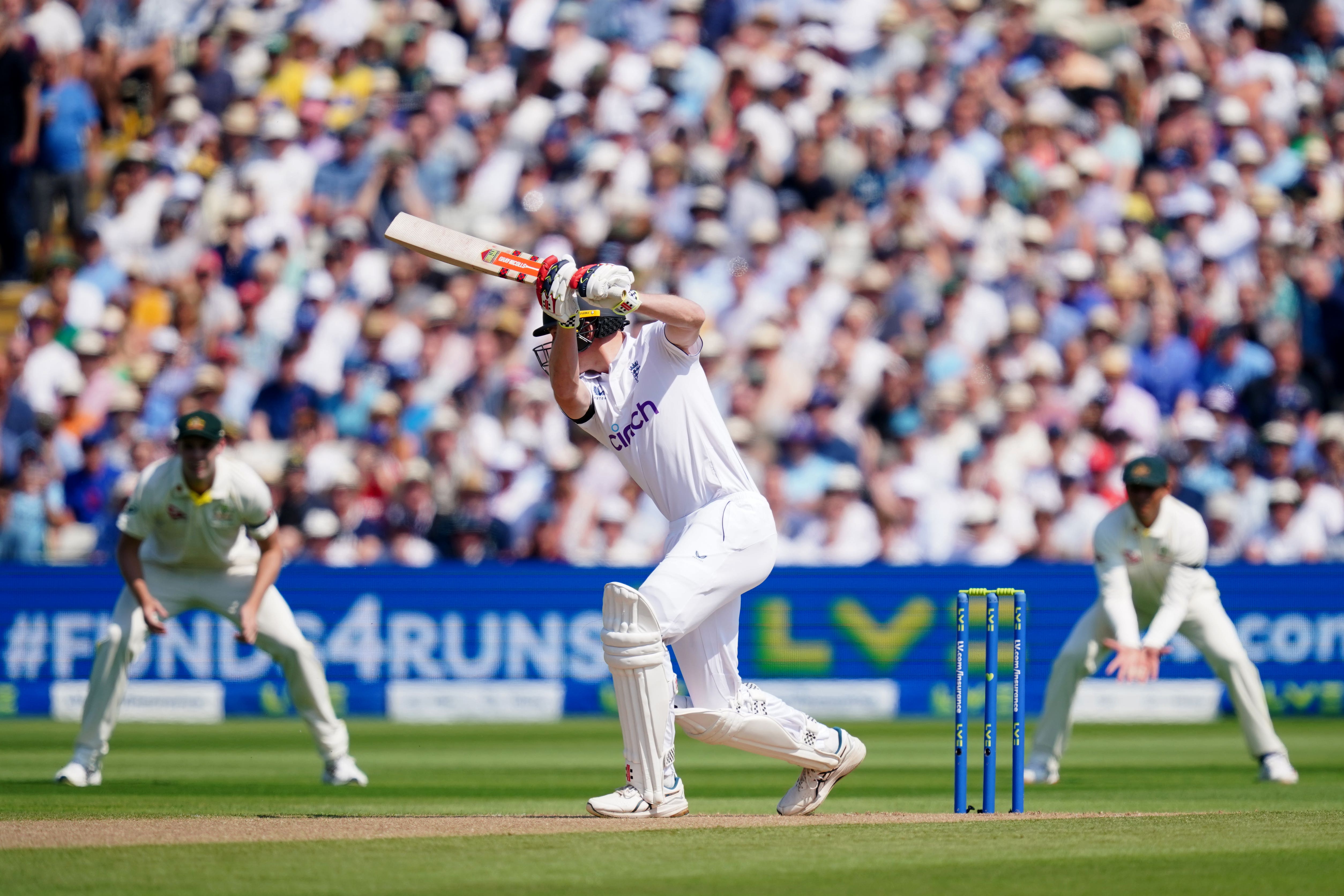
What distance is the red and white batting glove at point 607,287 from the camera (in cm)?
648

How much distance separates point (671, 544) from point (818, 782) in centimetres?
117

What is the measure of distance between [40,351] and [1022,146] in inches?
349

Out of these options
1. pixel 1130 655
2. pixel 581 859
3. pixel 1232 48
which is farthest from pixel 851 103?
pixel 581 859

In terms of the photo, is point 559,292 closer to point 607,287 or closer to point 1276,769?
point 607,287

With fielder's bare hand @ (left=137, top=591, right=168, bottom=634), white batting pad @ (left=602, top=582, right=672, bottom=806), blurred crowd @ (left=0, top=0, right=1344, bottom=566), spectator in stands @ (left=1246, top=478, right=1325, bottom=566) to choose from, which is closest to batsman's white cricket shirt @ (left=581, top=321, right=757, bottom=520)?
Answer: white batting pad @ (left=602, top=582, right=672, bottom=806)

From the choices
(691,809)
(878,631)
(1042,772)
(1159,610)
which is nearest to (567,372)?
(691,809)

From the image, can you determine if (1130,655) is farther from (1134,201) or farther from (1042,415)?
(1134,201)

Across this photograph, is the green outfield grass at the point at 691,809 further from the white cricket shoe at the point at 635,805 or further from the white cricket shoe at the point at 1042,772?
the white cricket shoe at the point at 635,805

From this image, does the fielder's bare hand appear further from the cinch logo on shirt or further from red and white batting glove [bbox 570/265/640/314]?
red and white batting glove [bbox 570/265/640/314]

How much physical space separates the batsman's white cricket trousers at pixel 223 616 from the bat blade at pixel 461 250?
9.23 ft

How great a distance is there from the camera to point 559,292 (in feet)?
21.6

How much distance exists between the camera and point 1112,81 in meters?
17.6

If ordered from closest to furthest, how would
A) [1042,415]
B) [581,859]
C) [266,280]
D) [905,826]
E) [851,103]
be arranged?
[581,859]
[905,826]
[1042,415]
[266,280]
[851,103]

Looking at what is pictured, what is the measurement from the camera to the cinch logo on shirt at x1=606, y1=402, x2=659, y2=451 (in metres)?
7.00
